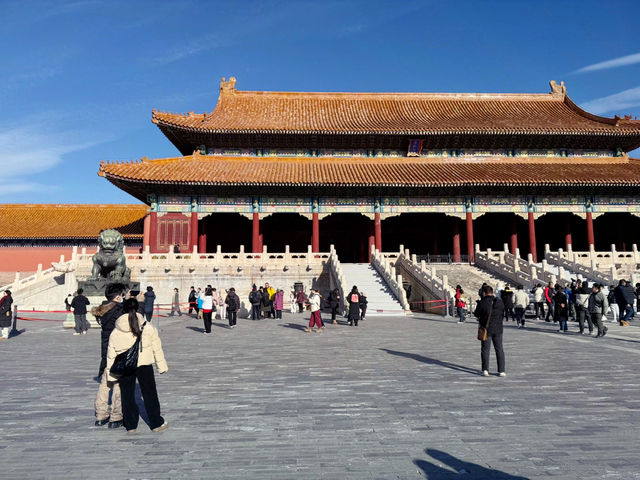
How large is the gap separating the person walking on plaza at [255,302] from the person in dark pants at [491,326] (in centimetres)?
1067

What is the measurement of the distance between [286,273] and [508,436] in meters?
18.8

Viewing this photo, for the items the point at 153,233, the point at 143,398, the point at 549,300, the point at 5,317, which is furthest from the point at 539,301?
the point at 153,233

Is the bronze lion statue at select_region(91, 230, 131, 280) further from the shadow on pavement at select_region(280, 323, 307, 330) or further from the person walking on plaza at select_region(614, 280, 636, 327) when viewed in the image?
the person walking on plaza at select_region(614, 280, 636, 327)

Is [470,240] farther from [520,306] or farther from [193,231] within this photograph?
[193,231]

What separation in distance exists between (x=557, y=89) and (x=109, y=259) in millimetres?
34986

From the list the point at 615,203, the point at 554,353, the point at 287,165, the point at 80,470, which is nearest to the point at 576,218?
the point at 615,203

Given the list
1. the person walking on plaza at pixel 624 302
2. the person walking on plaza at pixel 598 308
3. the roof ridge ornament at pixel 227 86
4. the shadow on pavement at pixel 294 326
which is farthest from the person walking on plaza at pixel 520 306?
the roof ridge ornament at pixel 227 86

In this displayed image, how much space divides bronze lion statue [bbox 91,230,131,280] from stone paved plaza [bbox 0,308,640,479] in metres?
6.45

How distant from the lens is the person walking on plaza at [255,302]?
16344 mm

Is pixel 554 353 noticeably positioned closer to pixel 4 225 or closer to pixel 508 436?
pixel 508 436

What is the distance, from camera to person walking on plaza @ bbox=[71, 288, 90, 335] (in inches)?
470

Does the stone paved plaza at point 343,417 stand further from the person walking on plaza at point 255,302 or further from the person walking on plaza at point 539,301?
the person walking on plaza at point 255,302

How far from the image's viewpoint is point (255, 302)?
53.7ft

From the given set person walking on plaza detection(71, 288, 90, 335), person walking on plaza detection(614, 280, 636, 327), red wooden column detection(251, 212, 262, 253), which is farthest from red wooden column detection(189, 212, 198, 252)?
person walking on plaza detection(614, 280, 636, 327)
